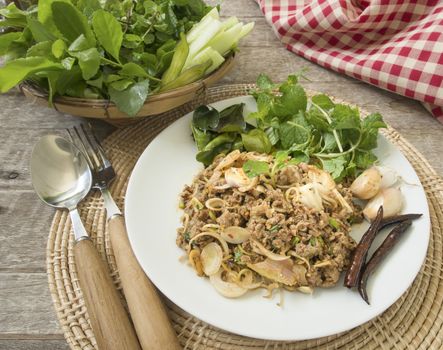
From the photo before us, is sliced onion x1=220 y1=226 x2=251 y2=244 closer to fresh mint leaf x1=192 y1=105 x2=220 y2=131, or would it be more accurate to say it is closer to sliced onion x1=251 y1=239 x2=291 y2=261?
sliced onion x1=251 y1=239 x2=291 y2=261

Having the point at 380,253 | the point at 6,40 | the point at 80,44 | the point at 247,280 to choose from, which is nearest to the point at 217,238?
the point at 247,280

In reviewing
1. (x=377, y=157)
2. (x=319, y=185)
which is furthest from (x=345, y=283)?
(x=377, y=157)

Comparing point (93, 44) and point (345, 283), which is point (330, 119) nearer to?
point (345, 283)

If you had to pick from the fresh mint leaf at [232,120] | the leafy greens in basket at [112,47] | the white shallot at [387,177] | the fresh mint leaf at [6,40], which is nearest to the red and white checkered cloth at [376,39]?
the leafy greens in basket at [112,47]

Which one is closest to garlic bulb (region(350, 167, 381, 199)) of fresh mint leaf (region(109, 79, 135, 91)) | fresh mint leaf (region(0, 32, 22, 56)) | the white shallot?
the white shallot

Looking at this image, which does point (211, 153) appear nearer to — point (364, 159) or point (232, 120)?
point (232, 120)

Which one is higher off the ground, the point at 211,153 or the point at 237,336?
the point at 211,153
